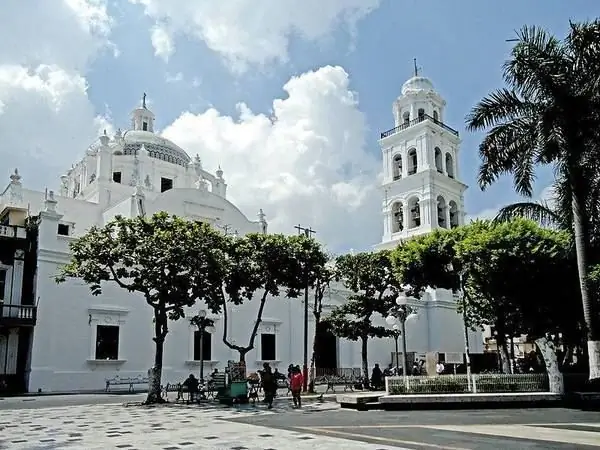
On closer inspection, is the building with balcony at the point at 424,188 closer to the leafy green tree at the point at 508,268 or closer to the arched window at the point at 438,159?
the arched window at the point at 438,159

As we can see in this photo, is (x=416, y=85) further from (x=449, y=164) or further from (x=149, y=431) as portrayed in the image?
(x=149, y=431)

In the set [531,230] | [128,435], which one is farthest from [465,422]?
[531,230]

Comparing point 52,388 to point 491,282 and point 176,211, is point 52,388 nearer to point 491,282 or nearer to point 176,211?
point 176,211

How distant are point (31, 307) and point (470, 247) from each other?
18727 mm

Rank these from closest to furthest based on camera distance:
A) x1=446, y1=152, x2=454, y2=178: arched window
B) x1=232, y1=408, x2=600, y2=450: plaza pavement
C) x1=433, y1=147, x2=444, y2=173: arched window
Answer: x1=232, y1=408, x2=600, y2=450: plaza pavement < x1=433, y1=147, x2=444, y2=173: arched window < x1=446, y1=152, x2=454, y2=178: arched window

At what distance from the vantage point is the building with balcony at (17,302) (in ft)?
83.5

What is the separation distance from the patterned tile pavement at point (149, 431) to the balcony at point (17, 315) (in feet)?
29.3

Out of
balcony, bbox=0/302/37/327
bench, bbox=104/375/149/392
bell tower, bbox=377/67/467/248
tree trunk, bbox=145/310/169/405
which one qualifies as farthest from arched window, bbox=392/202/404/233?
tree trunk, bbox=145/310/169/405

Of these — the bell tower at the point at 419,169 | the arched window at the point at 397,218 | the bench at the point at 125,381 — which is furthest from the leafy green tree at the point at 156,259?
the arched window at the point at 397,218

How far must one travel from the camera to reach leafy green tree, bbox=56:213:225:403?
1941 centimetres

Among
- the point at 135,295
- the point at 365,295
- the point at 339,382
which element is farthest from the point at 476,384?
the point at 135,295

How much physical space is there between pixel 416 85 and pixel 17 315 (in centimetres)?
3189

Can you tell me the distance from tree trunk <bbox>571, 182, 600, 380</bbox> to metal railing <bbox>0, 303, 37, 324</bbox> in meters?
21.8

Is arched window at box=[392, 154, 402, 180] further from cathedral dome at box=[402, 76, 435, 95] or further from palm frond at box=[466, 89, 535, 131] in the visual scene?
palm frond at box=[466, 89, 535, 131]
